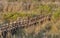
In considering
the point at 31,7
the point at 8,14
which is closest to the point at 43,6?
the point at 31,7

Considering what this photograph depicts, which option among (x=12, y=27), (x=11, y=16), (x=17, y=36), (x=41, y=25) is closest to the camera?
(x=17, y=36)

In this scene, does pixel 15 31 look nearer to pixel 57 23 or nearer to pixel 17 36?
pixel 17 36

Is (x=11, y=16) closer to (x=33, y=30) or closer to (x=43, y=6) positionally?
(x=43, y=6)

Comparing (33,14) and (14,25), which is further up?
(14,25)

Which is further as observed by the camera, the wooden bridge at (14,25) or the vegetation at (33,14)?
the vegetation at (33,14)

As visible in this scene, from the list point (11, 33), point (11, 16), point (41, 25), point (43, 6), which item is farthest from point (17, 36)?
point (43, 6)

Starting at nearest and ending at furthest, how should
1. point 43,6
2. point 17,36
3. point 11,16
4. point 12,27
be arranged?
point 17,36
point 12,27
point 11,16
point 43,6

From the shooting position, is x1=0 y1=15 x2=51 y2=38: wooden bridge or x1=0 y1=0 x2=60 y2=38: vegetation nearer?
x1=0 y1=15 x2=51 y2=38: wooden bridge

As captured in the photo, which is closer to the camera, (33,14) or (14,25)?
(14,25)

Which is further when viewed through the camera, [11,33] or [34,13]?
[34,13]
